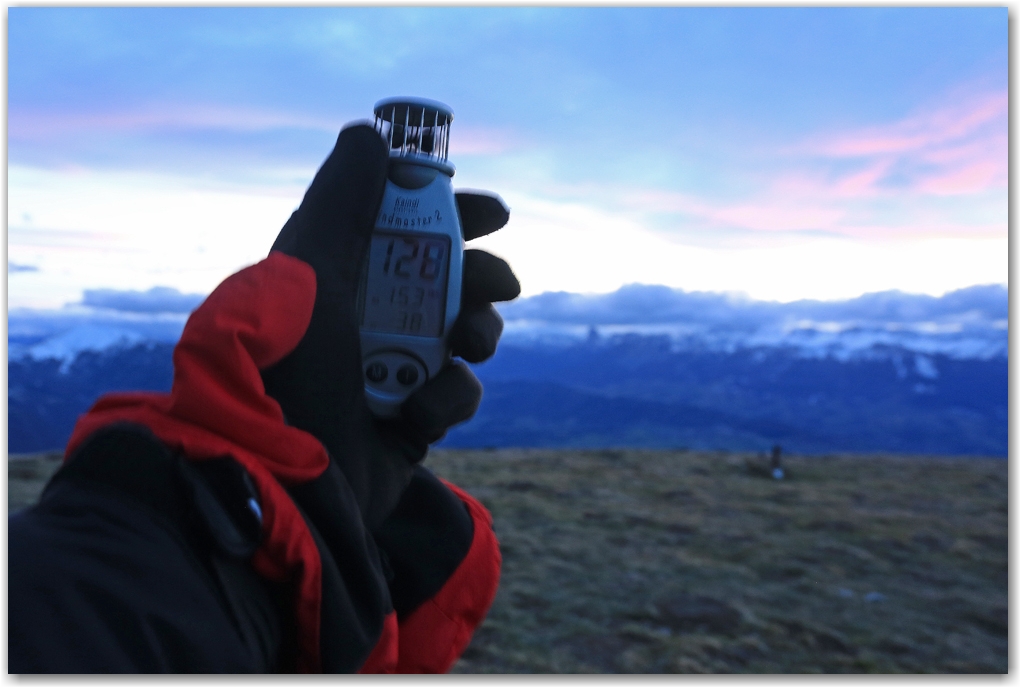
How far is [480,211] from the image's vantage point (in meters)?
2.47

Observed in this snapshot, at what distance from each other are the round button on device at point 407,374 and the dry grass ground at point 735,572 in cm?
314

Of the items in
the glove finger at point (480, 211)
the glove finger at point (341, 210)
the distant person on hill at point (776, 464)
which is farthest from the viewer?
the distant person on hill at point (776, 464)

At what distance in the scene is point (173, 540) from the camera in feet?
4.38

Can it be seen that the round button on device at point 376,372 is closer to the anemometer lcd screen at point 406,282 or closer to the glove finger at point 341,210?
the anemometer lcd screen at point 406,282

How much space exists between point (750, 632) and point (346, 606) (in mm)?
4745

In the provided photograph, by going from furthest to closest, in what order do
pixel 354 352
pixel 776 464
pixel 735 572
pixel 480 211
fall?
pixel 776 464, pixel 735 572, pixel 480 211, pixel 354 352

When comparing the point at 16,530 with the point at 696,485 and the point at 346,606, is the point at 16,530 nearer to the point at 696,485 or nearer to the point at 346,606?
the point at 346,606

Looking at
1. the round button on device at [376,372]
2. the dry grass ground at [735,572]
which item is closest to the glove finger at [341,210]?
the round button on device at [376,372]

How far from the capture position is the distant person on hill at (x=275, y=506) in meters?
1.20

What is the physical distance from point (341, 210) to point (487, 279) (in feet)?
1.75

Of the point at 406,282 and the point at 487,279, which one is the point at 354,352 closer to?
the point at 406,282

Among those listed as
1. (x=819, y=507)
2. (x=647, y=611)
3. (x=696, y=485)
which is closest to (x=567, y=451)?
(x=696, y=485)

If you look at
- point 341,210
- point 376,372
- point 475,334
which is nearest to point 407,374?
point 376,372

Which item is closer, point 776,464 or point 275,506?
point 275,506
